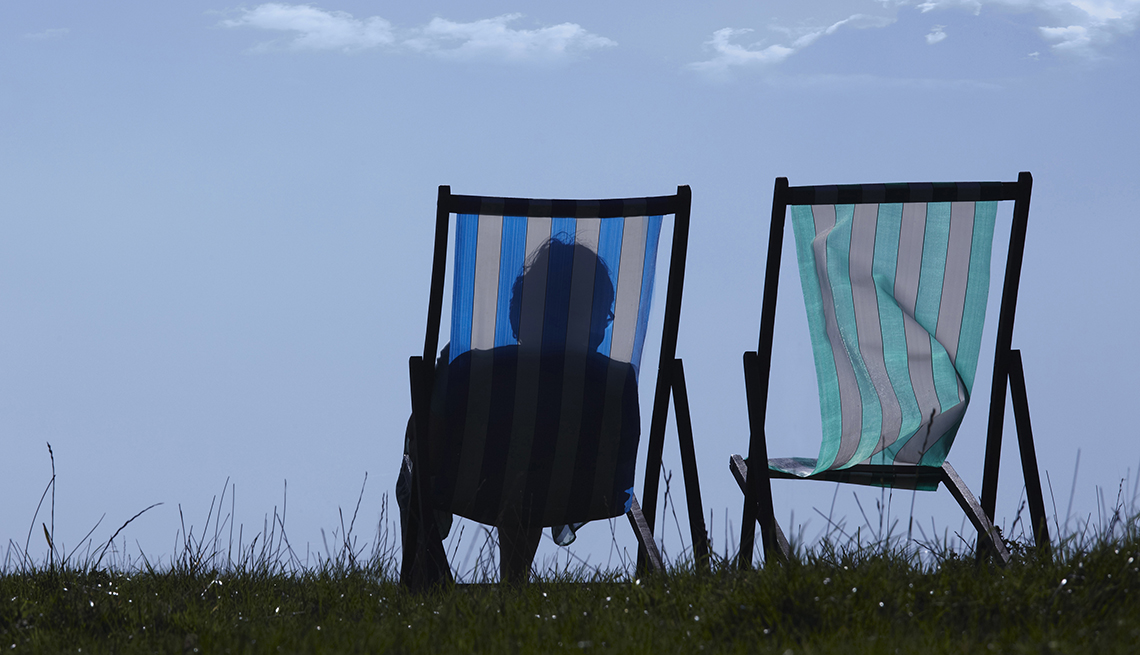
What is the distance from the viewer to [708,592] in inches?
78.1

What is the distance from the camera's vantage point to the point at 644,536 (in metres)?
2.66

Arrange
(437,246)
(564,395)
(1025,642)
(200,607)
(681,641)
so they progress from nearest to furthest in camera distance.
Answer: (1025,642) < (681,641) < (200,607) < (437,246) < (564,395)

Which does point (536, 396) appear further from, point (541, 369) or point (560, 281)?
point (560, 281)

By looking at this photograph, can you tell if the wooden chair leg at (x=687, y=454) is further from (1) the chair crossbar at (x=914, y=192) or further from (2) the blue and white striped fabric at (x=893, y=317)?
(1) the chair crossbar at (x=914, y=192)

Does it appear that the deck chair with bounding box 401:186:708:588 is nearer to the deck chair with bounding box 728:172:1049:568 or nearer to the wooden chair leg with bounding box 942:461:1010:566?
the deck chair with bounding box 728:172:1049:568

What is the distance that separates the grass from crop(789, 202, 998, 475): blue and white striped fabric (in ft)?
1.50

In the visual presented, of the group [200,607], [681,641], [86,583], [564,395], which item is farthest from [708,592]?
[86,583]

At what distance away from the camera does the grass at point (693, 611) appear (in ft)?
5.69

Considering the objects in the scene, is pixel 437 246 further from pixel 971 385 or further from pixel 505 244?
pixel 971 385

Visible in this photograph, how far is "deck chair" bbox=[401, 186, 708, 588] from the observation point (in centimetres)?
257

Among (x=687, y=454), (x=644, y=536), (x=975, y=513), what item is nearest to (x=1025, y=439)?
(x=975, y=513)

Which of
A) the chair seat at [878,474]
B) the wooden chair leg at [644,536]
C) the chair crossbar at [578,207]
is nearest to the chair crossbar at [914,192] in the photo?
the chair crossbar at [578,207]

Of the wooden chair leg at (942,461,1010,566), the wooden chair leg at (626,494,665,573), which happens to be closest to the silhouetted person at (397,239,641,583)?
the wooden chair leg at (626,494,665,573)

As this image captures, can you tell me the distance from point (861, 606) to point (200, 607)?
1.51 metres
